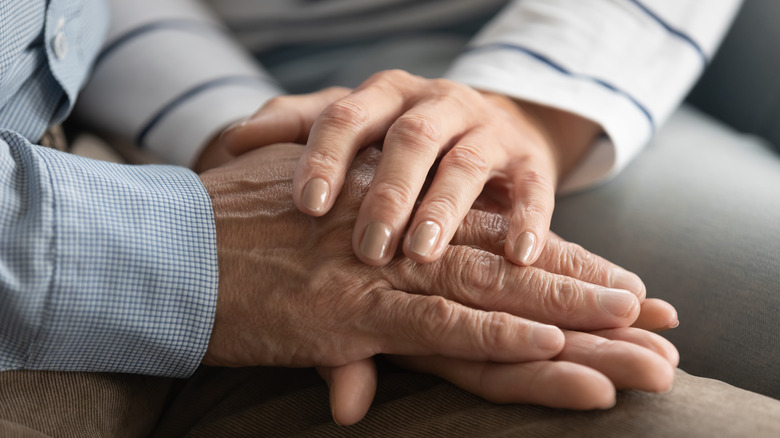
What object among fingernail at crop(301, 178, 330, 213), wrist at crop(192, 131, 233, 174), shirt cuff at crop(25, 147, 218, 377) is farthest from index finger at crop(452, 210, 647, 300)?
wrist at crop(192, 131, 233, 174)

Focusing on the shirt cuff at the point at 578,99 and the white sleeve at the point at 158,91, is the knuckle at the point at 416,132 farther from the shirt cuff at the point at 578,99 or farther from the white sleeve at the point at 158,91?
the white sleeve at the point at 158,91

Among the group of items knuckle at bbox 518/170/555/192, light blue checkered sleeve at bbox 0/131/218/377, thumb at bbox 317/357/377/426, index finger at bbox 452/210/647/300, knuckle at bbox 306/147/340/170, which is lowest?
thumb at bbox 317/357/377/426

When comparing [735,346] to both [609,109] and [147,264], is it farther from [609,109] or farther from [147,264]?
[147,264]

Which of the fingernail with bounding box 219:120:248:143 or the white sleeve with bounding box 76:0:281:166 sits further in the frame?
the white sleeve with bounding box 76:0:281:166

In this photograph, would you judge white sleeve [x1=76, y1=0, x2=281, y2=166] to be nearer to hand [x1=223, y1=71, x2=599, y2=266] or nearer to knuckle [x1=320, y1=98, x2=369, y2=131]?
hand [x1=223, y1=71, x2=599, y2=266]

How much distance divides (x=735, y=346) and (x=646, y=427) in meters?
0.22

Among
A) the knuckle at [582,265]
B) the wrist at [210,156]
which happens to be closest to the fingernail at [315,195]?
the knuckle at [582,265]

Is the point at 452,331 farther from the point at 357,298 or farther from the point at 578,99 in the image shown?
the point at 578,99

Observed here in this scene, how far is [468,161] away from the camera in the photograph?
575 mm

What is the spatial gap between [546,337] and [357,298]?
0.50 ft

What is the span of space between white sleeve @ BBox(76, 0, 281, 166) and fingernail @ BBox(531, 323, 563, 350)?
55cm

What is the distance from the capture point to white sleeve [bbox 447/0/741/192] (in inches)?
29.3

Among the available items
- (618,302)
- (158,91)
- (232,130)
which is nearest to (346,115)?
(232,130)

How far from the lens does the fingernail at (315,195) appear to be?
20.7 inches
